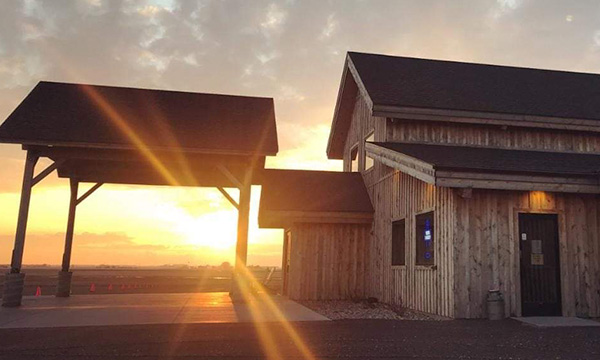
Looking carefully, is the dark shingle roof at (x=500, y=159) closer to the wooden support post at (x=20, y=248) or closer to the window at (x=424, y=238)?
the window at (x=424, y=238)

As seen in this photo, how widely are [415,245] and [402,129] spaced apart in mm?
3874

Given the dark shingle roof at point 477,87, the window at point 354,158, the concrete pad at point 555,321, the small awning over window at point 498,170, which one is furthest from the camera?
the window at point 354,158

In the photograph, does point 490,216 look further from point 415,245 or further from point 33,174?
point 33,174

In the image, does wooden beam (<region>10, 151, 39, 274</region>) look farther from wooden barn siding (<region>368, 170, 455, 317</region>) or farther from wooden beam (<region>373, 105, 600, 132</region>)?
wooden barn siding (<region>368, 170, 455, 317</region>)

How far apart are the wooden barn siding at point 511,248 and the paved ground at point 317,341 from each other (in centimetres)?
121

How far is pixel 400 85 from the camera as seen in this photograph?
16312mm

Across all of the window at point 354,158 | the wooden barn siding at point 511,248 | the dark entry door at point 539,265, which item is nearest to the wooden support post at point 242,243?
the window at point 354,158

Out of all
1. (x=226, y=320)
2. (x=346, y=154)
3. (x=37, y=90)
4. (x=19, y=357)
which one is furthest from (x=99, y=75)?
(x=19, y=357)

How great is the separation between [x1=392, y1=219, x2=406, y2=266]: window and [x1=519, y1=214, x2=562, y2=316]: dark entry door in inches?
137

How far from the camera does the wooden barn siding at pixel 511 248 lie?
11211mm

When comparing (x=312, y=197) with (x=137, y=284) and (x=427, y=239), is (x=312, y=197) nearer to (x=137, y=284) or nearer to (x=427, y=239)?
(x=427, y=239)

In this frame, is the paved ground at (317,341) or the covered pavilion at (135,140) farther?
the covered pavilion at (135,140)

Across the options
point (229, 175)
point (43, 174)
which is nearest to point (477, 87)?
point (229, 175)

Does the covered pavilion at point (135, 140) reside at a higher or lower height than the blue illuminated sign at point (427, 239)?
higher
